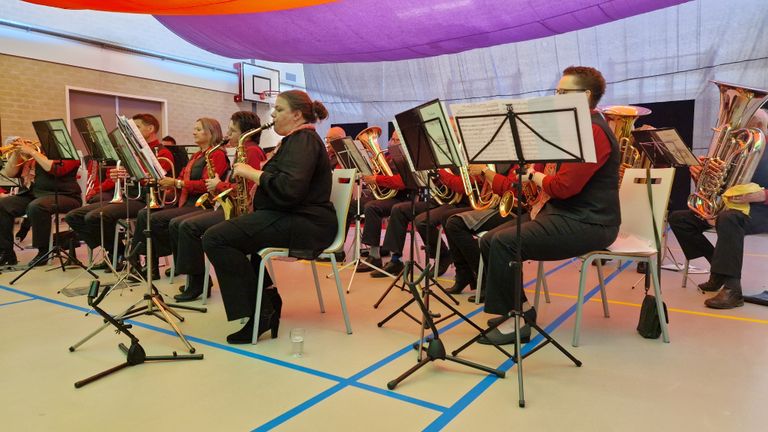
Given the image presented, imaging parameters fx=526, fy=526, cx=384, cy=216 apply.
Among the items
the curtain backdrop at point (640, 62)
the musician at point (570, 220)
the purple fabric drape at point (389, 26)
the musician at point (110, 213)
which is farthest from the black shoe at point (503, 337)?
the curtain backdrop at point (640, 62)

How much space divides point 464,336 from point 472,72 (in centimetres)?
755

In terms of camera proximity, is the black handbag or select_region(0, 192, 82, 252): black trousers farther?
select_region(0, 192, 82, 252): black trousers

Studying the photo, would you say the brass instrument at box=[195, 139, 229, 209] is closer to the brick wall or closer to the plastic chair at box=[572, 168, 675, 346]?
the plastic chair at box=[572, 168, 675, 346]

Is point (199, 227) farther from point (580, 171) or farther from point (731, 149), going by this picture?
point (731, 149)

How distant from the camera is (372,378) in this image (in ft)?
8.50

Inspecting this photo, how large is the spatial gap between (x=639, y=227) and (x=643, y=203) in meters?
0.16

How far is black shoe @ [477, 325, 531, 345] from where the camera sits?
9.91 ft

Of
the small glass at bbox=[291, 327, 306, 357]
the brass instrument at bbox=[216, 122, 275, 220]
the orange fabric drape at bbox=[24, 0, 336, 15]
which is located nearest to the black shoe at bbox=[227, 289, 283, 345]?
the small glass at bbox=[291, 327, 306, 357]

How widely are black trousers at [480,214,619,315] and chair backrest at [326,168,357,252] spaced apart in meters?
0.98

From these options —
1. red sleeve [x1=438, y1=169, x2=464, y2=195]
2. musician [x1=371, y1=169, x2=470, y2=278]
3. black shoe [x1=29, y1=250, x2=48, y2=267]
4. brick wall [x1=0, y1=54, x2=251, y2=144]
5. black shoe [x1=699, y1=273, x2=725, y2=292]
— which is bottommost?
black shoe [x1=699, y1=273, x2=725, y2=292]

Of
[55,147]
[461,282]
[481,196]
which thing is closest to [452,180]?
[481,196]

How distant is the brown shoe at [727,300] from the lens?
3.86 m

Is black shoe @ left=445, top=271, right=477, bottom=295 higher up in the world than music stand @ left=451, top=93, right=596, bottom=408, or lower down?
lower down

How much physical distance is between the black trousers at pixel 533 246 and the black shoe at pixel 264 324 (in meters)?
1.30
